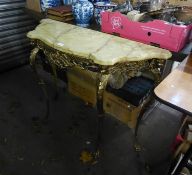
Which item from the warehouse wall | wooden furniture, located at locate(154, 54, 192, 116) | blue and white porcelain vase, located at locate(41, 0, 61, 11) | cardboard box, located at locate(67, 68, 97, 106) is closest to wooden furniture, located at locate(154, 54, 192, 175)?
wooden furniture, located at locate(154, 54, 192, 116)

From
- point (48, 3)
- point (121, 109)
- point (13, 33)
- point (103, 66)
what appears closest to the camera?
point (103, 66)

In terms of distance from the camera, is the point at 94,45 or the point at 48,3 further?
the point at 48,3

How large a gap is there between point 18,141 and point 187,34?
5.07 ft

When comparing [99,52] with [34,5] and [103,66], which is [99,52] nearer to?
[103,66]

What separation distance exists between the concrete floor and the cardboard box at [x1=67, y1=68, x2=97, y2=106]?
98 mm

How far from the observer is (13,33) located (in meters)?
2.64

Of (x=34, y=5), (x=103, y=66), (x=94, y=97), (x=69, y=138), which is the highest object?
(x=34, y=5)

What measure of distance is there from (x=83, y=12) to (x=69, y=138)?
1054 mm

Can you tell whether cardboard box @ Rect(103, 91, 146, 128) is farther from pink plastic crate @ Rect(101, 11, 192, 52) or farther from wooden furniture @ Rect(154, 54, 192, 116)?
wooden furniture @ Rect(154, 54, 192, 116)

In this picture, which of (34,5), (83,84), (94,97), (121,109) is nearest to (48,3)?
(34,5)

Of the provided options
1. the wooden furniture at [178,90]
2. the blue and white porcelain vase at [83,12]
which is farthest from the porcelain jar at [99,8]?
the wooden furniture at [178,90]

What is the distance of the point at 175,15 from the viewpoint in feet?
4.49

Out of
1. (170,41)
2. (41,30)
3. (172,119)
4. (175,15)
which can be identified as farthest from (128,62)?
(172,119)

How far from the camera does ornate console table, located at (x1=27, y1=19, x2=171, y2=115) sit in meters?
1.17
